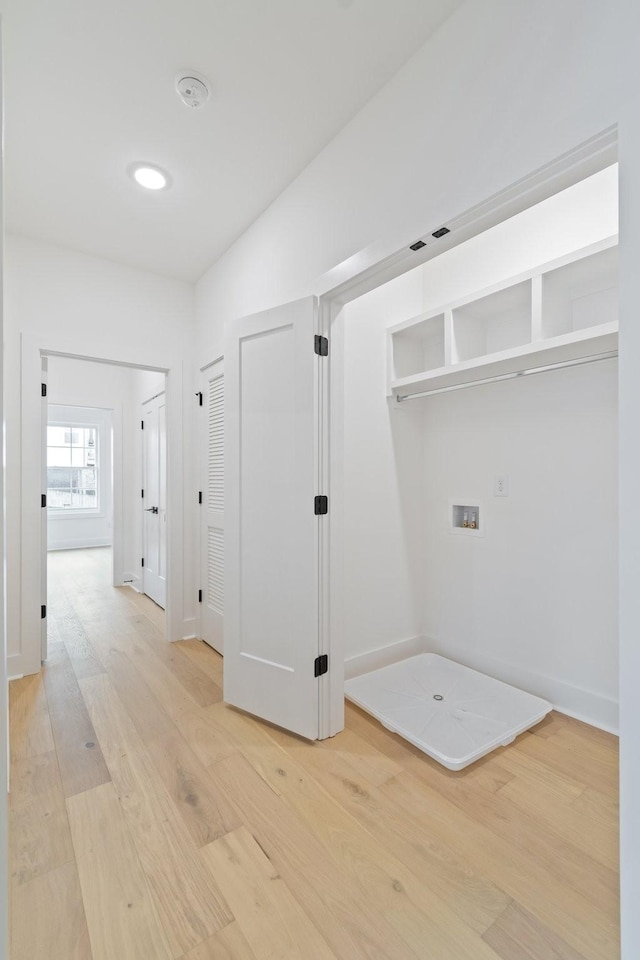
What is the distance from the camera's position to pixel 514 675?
2357 mm

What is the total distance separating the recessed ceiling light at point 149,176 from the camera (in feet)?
6.94

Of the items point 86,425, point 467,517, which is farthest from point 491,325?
point 86,425

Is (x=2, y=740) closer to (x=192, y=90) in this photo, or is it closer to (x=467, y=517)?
(x=192, y=90)

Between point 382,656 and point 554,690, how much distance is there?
2.99ft

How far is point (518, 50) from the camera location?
48.4 inches

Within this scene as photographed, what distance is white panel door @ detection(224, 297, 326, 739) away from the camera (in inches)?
76.9

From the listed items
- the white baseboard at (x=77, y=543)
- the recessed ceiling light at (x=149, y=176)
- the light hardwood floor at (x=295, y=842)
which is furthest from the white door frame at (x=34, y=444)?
the white baseboard at (x=77, y=543)

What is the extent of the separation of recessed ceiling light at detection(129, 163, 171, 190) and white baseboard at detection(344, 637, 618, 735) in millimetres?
2705

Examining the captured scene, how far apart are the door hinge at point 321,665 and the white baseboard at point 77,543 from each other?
22.4 ft

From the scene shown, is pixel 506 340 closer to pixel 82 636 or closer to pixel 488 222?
pixel 488 222

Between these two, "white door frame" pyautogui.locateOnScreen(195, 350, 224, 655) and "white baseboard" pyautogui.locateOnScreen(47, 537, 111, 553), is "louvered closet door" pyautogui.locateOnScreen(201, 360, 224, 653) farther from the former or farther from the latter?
"white baseboard" pyautogui.locateOnScreen(47, 537, 111, 553)

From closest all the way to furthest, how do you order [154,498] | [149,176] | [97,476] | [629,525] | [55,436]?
[629,525]
[149,176]
[154,498]
[55,436]
[97,476]

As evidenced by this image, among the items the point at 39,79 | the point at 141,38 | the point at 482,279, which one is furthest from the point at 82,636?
the point at 482,279

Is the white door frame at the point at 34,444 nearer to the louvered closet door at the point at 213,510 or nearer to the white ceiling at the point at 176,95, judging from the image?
the louvered closet door at the point at 213,510
